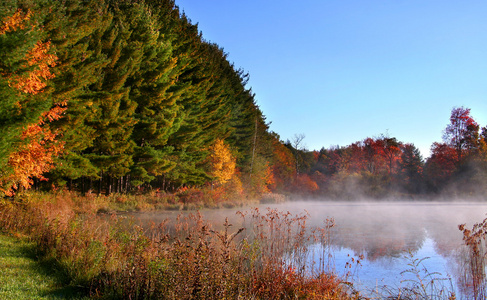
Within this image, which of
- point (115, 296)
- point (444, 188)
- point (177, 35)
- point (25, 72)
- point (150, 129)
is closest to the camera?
point (115, 296)

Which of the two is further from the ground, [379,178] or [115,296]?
[379,178]

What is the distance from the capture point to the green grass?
5500mm

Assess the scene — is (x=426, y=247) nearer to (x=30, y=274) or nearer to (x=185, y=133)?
(x=30, y=274)

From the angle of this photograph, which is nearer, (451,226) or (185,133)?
(451,226)

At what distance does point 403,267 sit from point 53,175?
17576 mm

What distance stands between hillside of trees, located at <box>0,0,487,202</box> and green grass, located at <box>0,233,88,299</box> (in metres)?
4.03

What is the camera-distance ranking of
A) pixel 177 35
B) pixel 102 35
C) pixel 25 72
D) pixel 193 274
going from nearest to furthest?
pixel 193 274
pixel 25 72
pixel 102 35
pixel 177 35

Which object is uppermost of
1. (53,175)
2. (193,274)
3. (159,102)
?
(159,102)

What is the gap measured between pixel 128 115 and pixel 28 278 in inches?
746

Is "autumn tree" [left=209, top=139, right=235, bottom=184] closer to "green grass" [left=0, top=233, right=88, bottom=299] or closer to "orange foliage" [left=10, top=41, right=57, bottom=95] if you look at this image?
"orange foliage" [left=10, top=41, right=57, bottom=95]

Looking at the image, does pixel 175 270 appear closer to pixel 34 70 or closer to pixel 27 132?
pixel 27 132

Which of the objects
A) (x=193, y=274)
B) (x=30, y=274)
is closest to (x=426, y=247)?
(x=193, y=274)

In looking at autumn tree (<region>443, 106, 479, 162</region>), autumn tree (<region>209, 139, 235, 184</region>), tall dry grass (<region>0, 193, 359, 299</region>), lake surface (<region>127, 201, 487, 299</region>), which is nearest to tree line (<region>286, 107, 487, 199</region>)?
autumn tree (<region>443, 106, 479, 162</region>)

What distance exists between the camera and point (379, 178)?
54094mm
